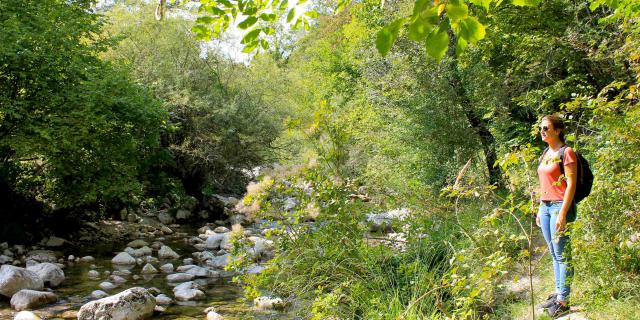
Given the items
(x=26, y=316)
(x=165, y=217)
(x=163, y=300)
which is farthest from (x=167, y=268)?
(x=165, y=217)

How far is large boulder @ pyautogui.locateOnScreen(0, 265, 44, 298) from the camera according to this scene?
24.8ft

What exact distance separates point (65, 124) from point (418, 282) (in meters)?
9.48

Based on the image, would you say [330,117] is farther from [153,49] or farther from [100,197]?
[153,49]

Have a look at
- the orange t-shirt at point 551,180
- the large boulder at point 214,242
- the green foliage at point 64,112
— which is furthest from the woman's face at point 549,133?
the large boulder at point 214,242

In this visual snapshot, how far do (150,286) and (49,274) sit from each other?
5.57 feet

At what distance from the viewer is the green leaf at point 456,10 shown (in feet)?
5.48

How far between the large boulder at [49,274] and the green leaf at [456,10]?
8767mm

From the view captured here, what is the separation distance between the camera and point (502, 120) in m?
9.38

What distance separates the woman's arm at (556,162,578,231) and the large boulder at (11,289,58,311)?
7120 mm

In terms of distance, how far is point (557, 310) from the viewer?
422 cm

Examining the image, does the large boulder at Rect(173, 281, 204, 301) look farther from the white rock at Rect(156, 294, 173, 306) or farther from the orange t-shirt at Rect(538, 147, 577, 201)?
the orange t-shirt at Rect(538, 147, 577, 201)

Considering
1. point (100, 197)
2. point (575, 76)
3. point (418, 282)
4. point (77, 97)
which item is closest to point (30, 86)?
point (77, 97)

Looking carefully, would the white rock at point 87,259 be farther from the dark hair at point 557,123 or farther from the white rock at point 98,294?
the dark hair at point 557,123

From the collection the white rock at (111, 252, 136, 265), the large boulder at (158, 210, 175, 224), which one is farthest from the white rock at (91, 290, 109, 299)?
the large boulder at (158, 210, 175, 224)
